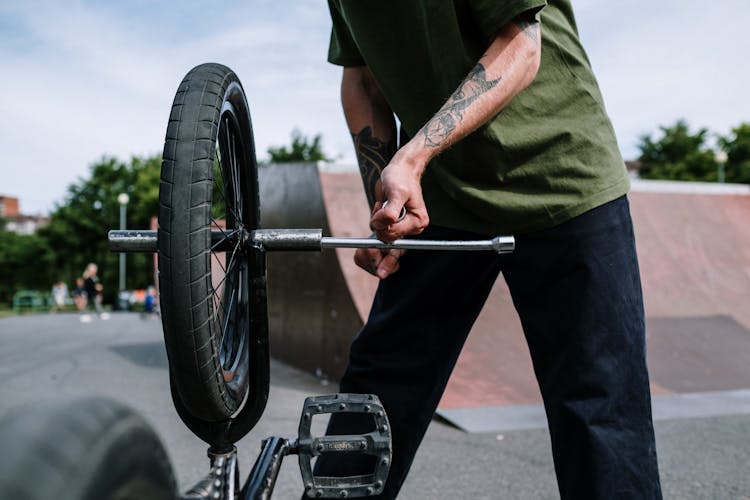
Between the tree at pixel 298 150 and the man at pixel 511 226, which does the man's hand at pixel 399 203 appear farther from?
the tree at pixel 298 150

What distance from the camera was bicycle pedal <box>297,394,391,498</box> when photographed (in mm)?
1554

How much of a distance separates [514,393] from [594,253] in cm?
325

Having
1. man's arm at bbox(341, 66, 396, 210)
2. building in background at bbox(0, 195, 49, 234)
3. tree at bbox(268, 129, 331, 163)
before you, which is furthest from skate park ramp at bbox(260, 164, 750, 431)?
building in background at bbox(0, 195, 49, 234)

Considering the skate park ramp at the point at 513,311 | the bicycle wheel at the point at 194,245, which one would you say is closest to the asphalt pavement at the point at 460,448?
the skate park ramp at the point at 513,311

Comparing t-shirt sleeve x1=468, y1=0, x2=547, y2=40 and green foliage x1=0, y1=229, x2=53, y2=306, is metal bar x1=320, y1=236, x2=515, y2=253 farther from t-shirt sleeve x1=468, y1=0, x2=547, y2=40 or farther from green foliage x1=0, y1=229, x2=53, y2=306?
green foliage x1=0, y1=229, x2=53, y2=306

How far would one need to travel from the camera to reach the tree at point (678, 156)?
45.2 metres

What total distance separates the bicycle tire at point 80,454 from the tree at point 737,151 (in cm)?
4893

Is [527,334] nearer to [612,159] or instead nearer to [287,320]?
[612,159]

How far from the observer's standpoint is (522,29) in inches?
54.6

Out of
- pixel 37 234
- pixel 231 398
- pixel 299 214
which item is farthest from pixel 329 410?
pixel 37 234

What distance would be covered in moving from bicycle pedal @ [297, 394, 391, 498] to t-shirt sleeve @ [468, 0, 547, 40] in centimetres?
90

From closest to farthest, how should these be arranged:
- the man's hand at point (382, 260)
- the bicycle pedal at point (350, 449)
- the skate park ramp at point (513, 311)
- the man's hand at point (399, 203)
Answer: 1. the man's hand at point (399, 203)
2. the bicycle pedal at point (350, 449)
3. the man's hand at point (382, 260)
4. the skate park ramp at point (513, 311)

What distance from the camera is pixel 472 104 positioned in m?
1.37

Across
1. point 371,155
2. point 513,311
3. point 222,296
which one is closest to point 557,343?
point 371,155
